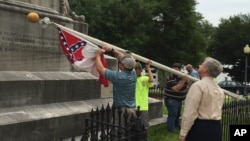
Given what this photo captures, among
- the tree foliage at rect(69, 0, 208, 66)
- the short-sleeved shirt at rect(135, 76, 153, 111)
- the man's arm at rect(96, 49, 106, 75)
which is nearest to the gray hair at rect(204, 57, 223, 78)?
the man's arm at rect(96, 49, 106, 75)

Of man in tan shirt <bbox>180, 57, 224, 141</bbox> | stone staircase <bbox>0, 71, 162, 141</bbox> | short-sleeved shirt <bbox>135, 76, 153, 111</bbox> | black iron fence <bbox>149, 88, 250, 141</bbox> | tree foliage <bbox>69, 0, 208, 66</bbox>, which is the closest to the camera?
man in tan shirt <bbox>180, 57, 224, 141</bbox>

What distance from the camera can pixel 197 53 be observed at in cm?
5181

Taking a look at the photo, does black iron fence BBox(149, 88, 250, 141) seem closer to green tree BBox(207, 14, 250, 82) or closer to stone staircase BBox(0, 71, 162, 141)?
stone staircase BBox(0, 71, 162, 141)

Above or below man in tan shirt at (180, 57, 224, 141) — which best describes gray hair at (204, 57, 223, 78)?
above

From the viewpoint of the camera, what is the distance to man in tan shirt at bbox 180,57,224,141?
6.03 metres

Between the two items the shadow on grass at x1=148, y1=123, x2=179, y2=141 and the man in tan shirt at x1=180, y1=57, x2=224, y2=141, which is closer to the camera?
the man in tan shirt at x1=180, y1=57, x2=224, y2=141

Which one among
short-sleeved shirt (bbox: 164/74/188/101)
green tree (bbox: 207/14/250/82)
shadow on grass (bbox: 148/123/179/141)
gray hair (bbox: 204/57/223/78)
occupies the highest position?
green tree (bbox: 207/14/250/82)

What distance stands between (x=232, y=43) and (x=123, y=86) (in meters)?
62.5

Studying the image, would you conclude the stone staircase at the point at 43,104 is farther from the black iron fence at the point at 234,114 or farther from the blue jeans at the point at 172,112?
the black iron fence at the point at 234,114

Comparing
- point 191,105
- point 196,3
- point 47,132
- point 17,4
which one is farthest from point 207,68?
point 196,3

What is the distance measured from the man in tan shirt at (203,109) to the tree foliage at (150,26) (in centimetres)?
3572

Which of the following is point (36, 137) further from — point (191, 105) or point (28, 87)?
point (191, 105)

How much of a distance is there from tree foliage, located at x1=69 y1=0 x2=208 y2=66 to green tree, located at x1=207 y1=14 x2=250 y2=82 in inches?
521

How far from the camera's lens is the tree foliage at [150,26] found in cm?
4328
